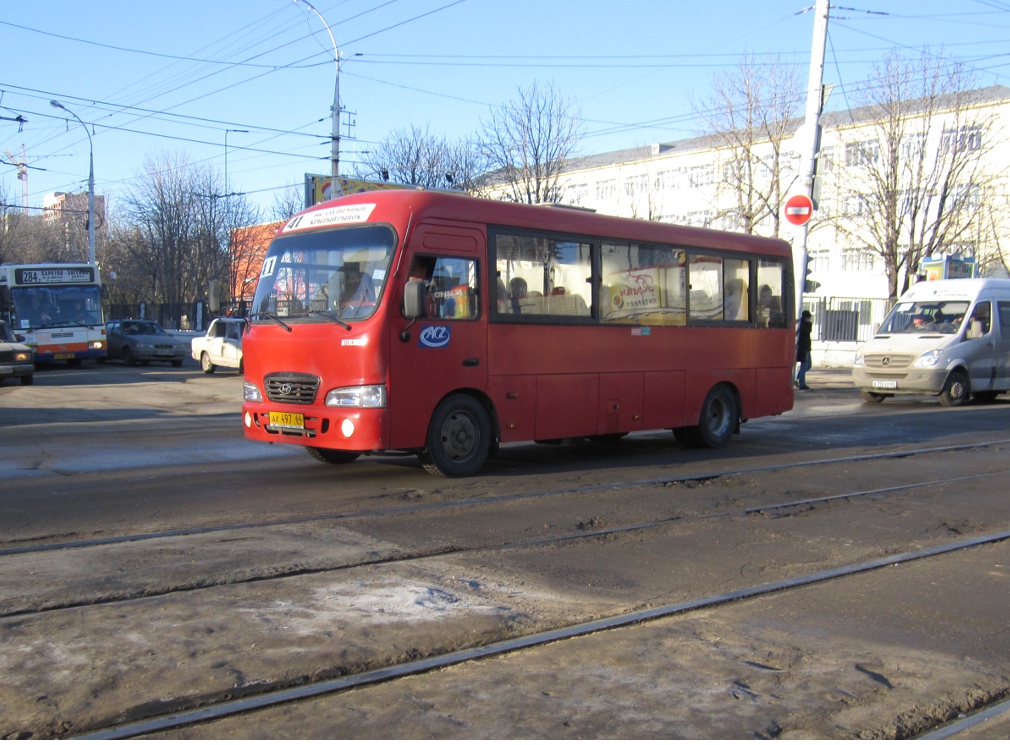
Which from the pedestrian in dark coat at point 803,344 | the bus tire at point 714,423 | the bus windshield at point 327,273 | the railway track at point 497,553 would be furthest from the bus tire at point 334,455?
the pedestrian in dark coat at point 803,344

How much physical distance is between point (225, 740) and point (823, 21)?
2297cm

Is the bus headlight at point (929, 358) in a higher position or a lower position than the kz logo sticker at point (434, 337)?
lower

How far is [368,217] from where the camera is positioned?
980 centimetres

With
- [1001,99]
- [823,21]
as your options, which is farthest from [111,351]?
[1001,99]

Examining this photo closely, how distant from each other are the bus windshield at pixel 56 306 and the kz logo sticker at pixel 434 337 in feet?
88.1

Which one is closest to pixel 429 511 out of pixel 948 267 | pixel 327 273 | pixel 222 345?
pixel 327 273

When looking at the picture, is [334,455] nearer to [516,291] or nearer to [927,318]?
[516,291]

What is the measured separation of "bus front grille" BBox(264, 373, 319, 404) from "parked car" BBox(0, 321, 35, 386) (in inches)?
659

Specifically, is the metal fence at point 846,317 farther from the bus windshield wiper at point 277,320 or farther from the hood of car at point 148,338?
the bus windshield wiper at point 277,320

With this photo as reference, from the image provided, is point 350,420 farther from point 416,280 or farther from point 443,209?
point 443,209

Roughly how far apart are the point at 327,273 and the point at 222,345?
20.6 meters

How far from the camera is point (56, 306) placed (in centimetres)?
3291

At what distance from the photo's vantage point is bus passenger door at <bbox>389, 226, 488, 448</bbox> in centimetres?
949

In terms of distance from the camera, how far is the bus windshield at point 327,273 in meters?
9.58
